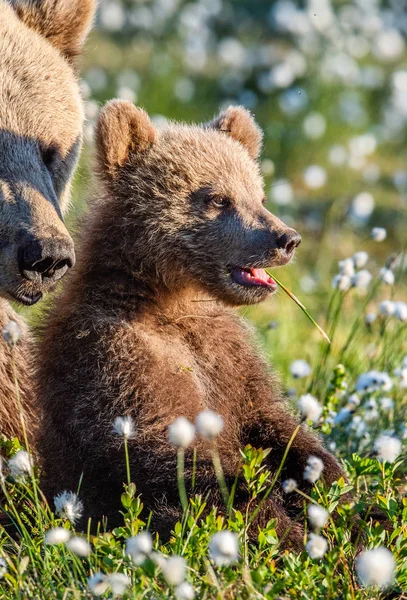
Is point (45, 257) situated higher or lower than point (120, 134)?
lower

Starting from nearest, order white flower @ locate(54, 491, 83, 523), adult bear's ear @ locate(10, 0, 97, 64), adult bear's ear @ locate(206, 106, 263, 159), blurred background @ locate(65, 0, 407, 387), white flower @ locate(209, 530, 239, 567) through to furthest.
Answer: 1. white flower @ locate(209, 530, 239, 567)
2. white flower @ locate(54, 491, 83, 523)
3. adult bear's ear @ locate(206, 106, 263, 159)
4. adult bear's ear @ locate(10, 0, 97, 64)
5. blurred background @ locate(65, 0, 407, 387)

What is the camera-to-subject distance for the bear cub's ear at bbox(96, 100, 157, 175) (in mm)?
3773

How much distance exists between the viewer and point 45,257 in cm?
350

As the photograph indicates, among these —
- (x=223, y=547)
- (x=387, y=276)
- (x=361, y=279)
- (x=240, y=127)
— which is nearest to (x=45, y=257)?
(x=240, y=127)

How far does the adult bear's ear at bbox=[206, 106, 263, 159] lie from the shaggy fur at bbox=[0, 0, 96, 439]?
2.16 ft

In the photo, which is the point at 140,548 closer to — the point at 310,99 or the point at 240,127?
the point at 240,127

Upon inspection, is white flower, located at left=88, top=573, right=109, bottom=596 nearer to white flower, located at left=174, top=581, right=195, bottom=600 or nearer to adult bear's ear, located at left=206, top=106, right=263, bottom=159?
white flower, located at left=174, top=581, right=195, bottom=600

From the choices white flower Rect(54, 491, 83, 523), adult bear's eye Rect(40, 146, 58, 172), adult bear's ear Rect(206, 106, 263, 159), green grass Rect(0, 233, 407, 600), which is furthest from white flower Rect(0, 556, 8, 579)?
adult bear's ear Rect(206, 106, 263, 159)

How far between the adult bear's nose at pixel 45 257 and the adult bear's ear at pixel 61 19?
1485 mm

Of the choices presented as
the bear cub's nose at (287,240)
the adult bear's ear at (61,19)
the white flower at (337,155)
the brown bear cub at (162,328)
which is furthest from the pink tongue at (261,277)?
the white flower at (337,155)

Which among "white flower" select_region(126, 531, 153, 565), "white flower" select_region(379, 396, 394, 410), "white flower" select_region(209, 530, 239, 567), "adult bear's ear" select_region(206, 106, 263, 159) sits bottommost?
"white flower" select_region(379, 396, 394, 410)

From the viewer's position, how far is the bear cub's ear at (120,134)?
149 inches

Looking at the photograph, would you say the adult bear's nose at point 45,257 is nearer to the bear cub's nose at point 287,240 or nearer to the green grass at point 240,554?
the green grass at point 240,554

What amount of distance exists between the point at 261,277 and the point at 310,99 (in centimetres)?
639
